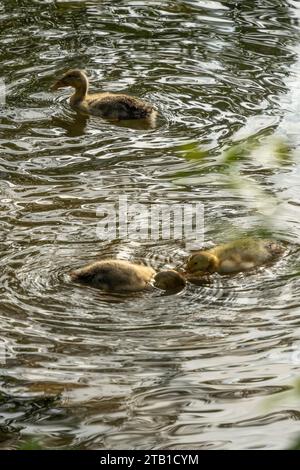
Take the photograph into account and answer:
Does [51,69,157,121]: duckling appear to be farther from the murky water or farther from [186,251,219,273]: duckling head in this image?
[186,251,219,273]: duckling head

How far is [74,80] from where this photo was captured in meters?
8.77

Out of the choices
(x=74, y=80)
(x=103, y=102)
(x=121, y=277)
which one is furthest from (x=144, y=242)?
(x=74, y=80)

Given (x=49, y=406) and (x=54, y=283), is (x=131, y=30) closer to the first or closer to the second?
(x=54, y=283)

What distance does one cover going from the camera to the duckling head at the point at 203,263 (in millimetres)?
6023

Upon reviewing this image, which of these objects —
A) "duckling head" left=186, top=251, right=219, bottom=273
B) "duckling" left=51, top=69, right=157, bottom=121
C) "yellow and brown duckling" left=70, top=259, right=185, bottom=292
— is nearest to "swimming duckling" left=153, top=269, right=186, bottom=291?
"yellow and brown duckling" left=70, top=259, right=185, bottom=292

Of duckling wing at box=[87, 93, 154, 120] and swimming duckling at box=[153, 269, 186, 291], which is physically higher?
Result: swimming duckling at box=[153, 269, 186, 291]

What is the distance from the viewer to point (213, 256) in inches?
239

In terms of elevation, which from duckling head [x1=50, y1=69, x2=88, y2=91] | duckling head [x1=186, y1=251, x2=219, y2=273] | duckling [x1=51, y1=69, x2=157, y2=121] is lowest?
duckling [x1=51, y1=69, x2=157, y2=121]

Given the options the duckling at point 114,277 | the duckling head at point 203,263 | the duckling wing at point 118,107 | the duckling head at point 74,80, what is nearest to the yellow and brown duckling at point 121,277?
the duckling at point 114,277

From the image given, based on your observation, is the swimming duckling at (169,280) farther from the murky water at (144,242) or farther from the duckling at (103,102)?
the duckling at (103,102)

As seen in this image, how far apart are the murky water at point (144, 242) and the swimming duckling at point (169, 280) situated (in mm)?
55

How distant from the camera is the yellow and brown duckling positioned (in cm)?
588
